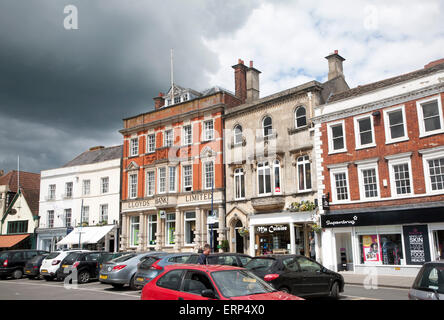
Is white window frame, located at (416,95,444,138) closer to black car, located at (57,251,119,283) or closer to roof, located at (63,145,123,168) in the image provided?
black car, located at (57,251,119,283)

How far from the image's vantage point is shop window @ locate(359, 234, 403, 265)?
2077 cm

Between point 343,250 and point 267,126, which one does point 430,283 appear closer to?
point 343,250

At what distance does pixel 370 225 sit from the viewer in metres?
21.5

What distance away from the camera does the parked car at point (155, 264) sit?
555 inches

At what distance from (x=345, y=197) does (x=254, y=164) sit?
7263 mm

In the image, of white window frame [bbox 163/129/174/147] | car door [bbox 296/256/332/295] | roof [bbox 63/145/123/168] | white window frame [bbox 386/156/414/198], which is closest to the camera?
car door [bbox 296/256/332/295]

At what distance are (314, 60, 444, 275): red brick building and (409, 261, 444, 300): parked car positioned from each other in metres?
13.1

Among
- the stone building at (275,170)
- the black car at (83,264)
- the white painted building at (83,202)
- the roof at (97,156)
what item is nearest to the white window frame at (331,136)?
the stone building at (275,170)

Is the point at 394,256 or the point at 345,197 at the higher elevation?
the point at 345,197

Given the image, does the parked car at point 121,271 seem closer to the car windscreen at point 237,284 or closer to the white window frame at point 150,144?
the car windscreen at point 237,284

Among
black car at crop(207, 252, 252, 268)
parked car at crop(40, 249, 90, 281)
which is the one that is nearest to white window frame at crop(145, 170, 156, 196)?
parked car at crop(40, 249, 90, 281)

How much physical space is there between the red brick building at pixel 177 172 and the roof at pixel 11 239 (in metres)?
14.9

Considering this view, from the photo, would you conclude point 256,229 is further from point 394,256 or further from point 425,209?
point 425,209

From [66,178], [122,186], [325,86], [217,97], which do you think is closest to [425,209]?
[325,86]
